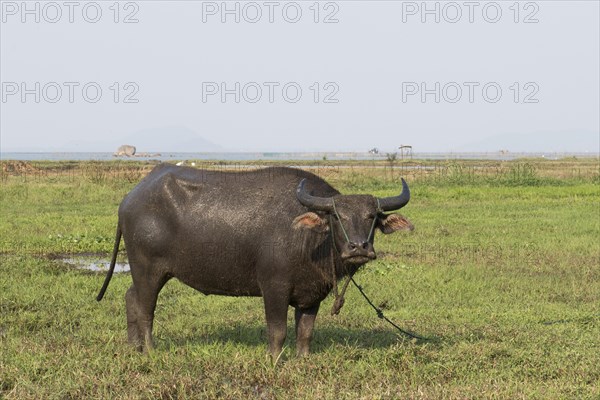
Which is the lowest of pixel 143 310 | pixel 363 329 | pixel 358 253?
pixel 363 329

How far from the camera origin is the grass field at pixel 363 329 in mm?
5660

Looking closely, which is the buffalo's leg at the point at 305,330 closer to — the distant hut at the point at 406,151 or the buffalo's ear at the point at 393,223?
the buffalo's ear at the point at 393,223

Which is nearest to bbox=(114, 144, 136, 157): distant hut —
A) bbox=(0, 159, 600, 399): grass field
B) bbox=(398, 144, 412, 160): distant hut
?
bbox=(398, 144, 412, 160): distant hut

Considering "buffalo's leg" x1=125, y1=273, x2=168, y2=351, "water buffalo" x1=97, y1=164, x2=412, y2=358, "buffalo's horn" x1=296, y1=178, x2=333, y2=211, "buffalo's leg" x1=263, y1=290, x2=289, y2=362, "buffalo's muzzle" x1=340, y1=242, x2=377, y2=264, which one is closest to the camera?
"buffalo's muzzle" x1=340, y1=242, x2=377, y2=264

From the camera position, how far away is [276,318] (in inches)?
253

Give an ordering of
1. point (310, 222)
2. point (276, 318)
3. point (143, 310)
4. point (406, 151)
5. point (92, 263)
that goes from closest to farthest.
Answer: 1. point (310, 222)
2. point (276, 318)
3. point (143, 310)
4. point (92, 263)
5. point (406, 151)

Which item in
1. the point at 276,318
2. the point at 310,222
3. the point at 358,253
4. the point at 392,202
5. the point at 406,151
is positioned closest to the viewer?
the point at 358,253

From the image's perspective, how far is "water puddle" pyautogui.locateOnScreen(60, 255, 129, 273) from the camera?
39.6 feet

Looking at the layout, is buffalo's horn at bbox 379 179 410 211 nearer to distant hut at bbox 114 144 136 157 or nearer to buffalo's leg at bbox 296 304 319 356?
buffalo's leg at bbox 296 304 319 356

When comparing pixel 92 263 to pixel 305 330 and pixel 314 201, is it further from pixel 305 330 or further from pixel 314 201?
pixel 314 201

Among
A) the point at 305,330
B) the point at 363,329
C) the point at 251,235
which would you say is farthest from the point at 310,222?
the point at 363,329

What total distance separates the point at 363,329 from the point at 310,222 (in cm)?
215

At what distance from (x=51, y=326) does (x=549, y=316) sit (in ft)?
16.7

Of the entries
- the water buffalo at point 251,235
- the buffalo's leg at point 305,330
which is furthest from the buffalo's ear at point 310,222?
the buffalo's leg at point 305,330
